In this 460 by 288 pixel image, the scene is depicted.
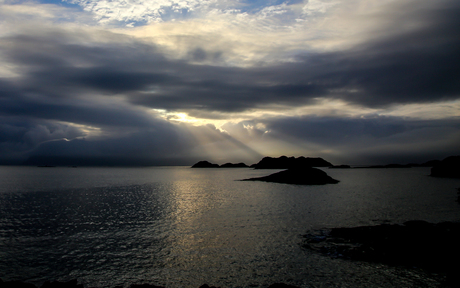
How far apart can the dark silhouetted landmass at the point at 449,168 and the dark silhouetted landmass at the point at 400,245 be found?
156535 millimetres

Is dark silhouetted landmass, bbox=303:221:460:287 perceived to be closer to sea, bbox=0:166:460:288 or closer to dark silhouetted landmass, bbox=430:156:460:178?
sea, bbox=0:166:460:288

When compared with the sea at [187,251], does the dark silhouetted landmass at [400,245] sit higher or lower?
higher

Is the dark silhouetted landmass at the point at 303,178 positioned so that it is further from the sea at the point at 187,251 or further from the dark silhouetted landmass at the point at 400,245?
the dark silhouetted landmass at the point at 400,245

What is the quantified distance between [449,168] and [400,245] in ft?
557

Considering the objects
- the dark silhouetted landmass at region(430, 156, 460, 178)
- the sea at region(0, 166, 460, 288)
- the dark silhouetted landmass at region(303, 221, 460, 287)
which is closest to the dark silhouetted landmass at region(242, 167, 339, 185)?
the sea at region(0, 166, 460, 288)

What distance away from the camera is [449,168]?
150m

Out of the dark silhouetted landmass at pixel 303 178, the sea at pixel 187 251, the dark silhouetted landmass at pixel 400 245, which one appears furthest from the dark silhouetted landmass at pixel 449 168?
the dark silhouetted landmass at pixel 400 245

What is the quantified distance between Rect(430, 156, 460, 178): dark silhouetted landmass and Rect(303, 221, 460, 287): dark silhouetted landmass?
15654 cm

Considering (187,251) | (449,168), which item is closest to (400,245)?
(187,251)

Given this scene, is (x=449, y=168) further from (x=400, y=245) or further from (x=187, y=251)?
(x=187, y=251)

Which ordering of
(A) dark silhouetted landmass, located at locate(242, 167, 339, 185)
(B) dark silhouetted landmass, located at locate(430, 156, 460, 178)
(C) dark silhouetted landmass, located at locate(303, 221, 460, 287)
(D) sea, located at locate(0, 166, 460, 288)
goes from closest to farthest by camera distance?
(D) sea, located at locate(0, 166, 460, 288), (C) dark silhouetted landmass, located at locate(303, 221, 460, 287), (A) dark silhouetted landmass, located at locate(242, 167, 339, 185), (B) dark silhouetted landmass, located at locate(430, 156, 460, 178)

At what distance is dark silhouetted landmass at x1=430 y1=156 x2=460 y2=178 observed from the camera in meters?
145

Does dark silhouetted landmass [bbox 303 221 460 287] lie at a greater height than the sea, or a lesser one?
greater

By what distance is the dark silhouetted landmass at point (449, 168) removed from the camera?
474 feet
